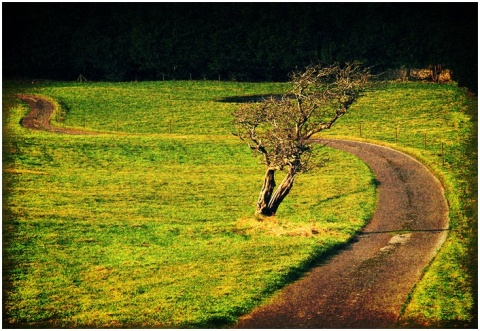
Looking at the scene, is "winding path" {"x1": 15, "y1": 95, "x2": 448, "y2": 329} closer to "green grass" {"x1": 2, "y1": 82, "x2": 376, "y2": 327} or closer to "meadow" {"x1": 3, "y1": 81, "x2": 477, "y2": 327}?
"meadow" {"x1": 3, "y1": 81, "x2": 477, "y2": 327}

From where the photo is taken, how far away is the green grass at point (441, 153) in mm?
25938

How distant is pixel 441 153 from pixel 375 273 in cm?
3651

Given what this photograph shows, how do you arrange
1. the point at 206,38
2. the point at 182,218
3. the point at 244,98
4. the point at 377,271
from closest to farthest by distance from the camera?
the point at 377,271
the point at 182,218
the point at 244,98
the point at 206,38

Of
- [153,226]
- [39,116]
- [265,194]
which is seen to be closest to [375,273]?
[265,194]

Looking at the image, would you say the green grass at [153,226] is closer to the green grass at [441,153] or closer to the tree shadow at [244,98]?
the green grass at [441,153]

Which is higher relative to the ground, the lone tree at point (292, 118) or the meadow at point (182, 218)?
the lone tree at point (292, 118)

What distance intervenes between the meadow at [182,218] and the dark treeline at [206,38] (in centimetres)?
2836

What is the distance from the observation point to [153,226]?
40.4 metres

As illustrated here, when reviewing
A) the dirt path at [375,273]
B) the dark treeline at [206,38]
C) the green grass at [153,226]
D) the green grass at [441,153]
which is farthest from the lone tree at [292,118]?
the dark treeline at [206,38]

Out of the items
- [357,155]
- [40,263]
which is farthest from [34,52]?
[40,263]

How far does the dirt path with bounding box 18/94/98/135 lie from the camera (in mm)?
82375

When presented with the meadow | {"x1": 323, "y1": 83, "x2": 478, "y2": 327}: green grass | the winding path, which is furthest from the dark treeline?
the winding path

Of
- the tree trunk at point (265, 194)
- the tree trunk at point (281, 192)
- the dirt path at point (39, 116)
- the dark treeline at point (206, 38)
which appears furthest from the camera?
the dark treeline at point (206, 38)

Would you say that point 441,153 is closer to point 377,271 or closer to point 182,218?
point 182,218
